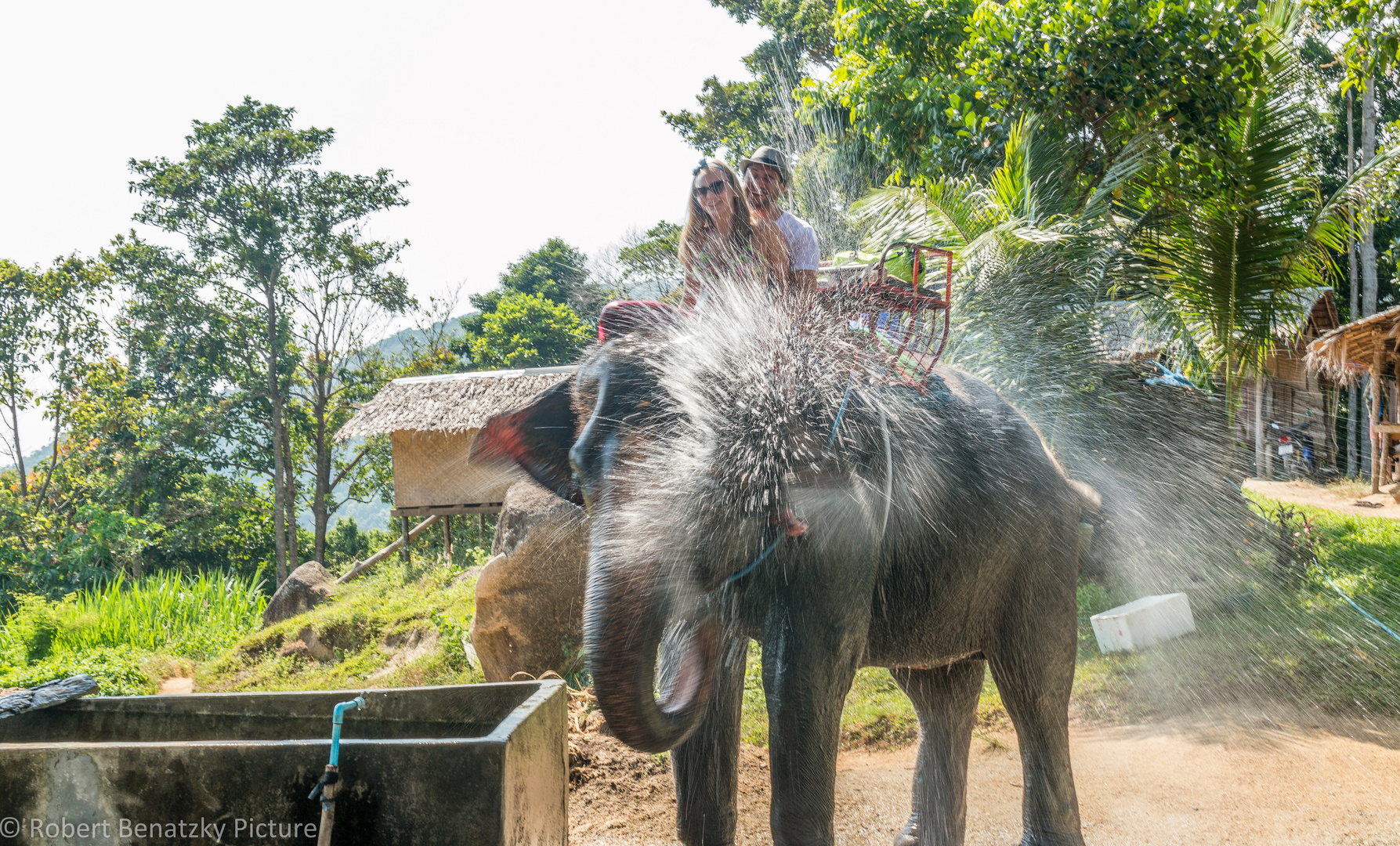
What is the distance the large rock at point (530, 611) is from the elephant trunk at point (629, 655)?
4.13 meters

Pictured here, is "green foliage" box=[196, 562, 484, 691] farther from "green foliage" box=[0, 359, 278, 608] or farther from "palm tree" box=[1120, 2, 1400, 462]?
"green foliage" box=[0, 359, 278, 608]

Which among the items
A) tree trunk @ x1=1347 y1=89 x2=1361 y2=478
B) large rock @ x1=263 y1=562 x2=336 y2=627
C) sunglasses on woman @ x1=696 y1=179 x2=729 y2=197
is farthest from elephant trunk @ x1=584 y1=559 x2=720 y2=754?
tree trunk @ x1=1347 y1=89 x2=1361 y2=478

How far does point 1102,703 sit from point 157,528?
1682cm

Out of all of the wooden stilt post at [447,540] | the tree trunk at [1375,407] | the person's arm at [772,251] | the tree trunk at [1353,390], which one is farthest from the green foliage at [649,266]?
the tree trunk at [1353,390]

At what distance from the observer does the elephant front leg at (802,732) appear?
2.17 meters

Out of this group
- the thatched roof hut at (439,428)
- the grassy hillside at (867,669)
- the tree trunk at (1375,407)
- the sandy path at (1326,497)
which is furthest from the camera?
the thatched roof hut at (439,428)

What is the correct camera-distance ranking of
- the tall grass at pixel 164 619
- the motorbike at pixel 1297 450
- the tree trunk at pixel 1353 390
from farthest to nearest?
the tree trunk at pixel 1353 390 → the motorbike at pixel 1297 450 → the tall grass at pixel 164 619

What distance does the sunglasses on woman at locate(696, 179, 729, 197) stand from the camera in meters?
2.76

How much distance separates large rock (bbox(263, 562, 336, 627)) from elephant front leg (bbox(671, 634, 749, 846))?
10.8 m

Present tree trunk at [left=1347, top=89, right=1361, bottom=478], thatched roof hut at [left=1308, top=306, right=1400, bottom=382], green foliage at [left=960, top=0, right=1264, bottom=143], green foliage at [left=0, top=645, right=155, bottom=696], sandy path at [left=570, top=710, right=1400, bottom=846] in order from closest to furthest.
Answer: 1. sandy path at [left=570, top=710, right=1400, bottom=846]
2. green foliage at [left=960, top=0, right=1264, bottom=143]
3. green foliage at [left=0, top=645, right=155, bottom=696]
4. thatched roof hut at [left=1308, top=306, right=1400, bottom=382]
5. tree trunk at [left=1347, top=89, right=1361, bottom=478]

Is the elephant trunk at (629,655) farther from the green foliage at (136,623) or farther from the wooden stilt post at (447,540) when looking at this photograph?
the wooden stilt post at (447,540)

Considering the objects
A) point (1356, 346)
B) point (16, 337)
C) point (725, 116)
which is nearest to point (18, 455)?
point (16, 337)

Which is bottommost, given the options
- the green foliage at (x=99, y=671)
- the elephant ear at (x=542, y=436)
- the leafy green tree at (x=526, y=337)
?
the green foliage at (x=99, y=671)

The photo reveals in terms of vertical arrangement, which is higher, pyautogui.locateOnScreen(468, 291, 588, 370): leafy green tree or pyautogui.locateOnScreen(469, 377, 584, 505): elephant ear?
pyautogui.locateOnScreen(468, 291, 588, 370): leafy green tree
